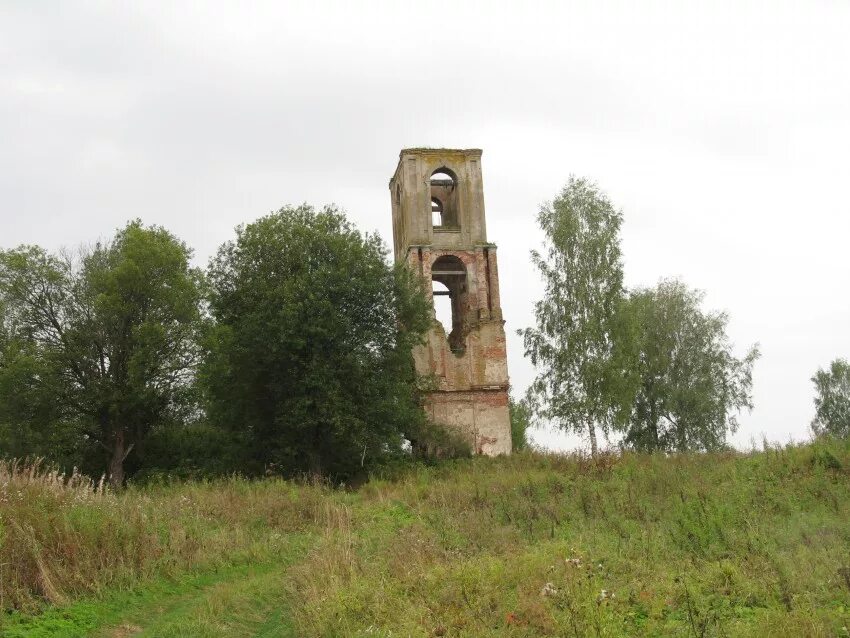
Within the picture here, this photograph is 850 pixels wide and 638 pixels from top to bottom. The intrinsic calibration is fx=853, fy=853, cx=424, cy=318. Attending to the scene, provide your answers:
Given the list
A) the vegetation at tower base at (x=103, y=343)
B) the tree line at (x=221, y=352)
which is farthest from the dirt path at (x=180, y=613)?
the vegetation at tower base at (x=103, y=343)

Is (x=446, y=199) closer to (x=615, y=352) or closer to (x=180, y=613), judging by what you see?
(x=615, y=352)

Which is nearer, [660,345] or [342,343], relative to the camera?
[342,343]

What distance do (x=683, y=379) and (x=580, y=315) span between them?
25.6 ft

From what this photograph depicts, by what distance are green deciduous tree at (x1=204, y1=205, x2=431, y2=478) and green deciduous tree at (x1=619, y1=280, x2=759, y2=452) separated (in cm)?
1316

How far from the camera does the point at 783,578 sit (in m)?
8.20

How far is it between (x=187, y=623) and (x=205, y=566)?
2.70 m

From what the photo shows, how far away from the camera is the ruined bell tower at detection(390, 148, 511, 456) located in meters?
29.6

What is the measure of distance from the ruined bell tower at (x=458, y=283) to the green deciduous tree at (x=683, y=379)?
8.10 metres

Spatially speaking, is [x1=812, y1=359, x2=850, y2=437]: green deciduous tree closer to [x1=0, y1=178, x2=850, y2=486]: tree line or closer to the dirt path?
[x1=0, y1=178, x2=850, y2=486]: tree line

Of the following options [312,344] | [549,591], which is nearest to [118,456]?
[312,344]

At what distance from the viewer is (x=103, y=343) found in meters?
28.3

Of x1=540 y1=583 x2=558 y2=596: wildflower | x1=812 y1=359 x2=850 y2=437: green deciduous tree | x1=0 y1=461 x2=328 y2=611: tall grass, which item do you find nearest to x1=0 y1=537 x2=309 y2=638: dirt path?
x1=0 y1=461 x2=328 y2=611: tall grass

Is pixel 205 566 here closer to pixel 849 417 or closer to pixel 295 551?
pixel 295 551

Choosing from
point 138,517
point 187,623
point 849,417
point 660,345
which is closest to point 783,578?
point 187,623
